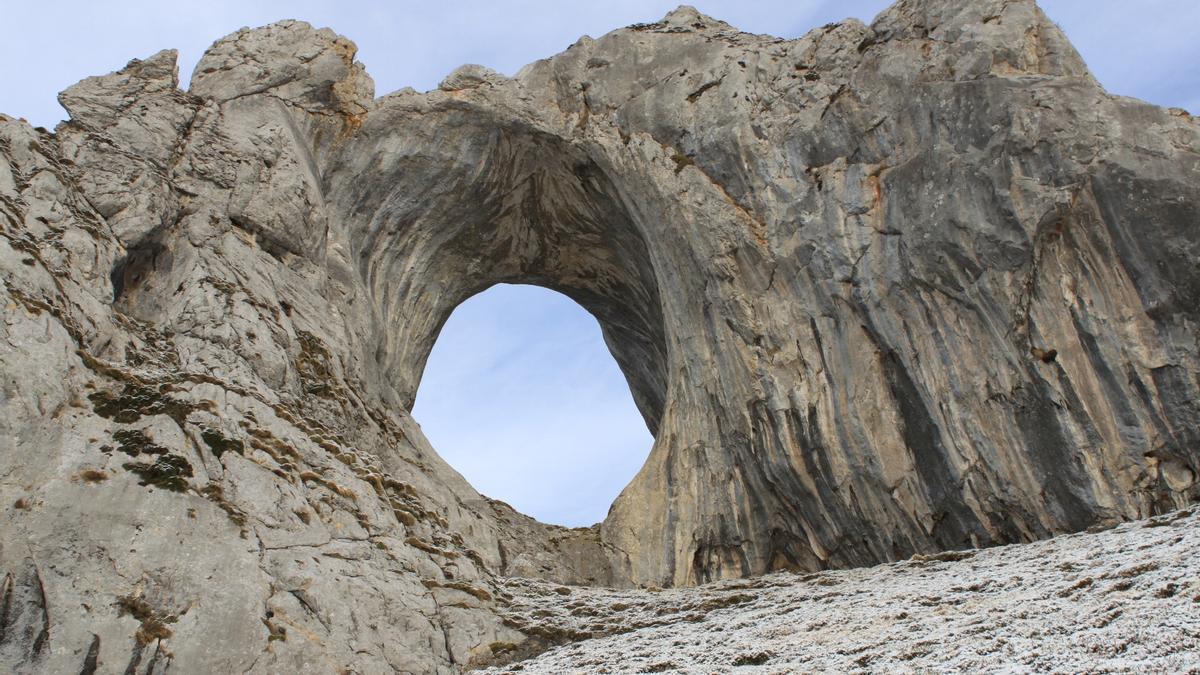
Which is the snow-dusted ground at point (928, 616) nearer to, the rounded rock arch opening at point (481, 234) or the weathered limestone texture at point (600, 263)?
the weathered limestone texture at point (600, 263)

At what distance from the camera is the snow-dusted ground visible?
13367mm

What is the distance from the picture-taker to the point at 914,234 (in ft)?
88.7

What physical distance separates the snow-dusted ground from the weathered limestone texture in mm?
2131

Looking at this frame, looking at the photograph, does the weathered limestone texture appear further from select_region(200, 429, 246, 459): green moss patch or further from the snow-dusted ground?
the snow-dusted ground

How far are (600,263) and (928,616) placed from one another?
24.1 metres

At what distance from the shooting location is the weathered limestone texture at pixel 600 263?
18.9 metres

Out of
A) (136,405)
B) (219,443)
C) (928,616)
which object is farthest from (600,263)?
(928,616)

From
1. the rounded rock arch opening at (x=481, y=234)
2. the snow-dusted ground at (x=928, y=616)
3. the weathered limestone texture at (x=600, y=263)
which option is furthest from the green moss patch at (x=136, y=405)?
the rounded rock arch opening at (x=481, y=234)

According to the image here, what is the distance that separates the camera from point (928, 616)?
16875mm

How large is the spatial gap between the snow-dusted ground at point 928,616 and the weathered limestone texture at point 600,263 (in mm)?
2131

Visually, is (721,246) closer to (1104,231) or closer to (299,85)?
(1104,231)

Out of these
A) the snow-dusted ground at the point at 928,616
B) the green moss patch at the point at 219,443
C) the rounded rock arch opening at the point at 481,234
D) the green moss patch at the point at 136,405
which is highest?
the rounded rock arch opening at the point at 481,234

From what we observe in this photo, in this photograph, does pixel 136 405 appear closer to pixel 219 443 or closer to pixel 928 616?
pixel 219 443

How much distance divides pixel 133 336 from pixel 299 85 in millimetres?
15556
